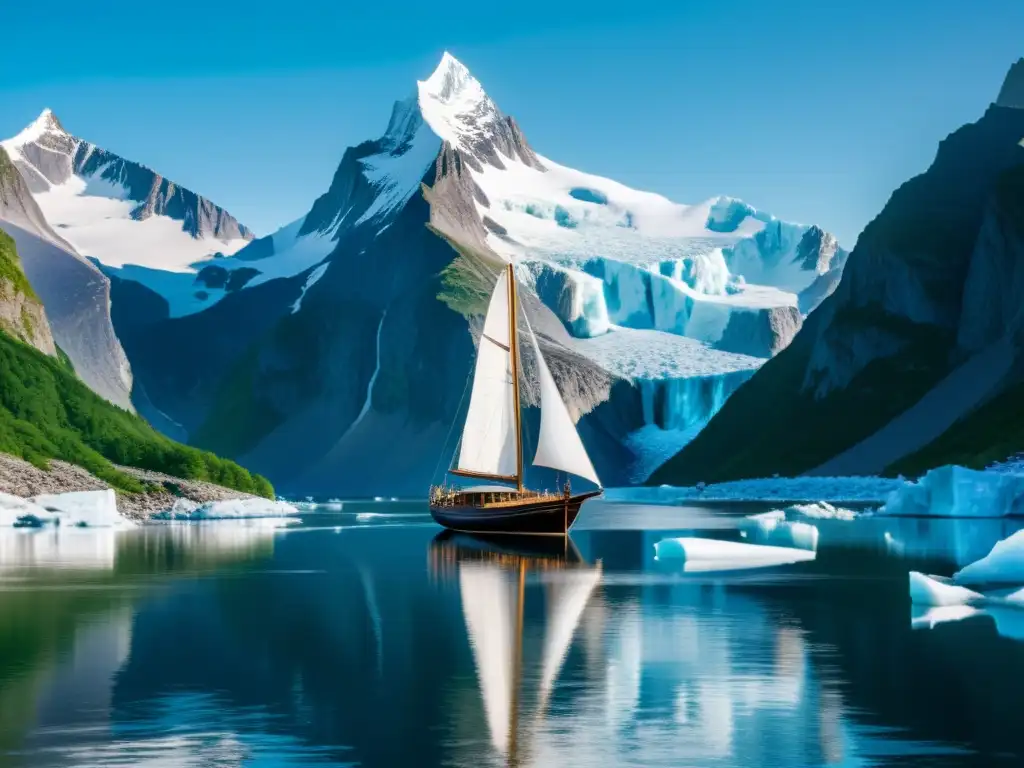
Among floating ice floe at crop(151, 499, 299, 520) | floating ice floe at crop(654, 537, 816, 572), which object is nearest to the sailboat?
floating ice floe at crop(654, 537, 816, 572)

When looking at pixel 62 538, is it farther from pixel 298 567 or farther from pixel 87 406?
pixel 87 406

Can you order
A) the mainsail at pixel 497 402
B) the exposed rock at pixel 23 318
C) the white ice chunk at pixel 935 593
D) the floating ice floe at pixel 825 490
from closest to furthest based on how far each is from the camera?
1. the white ice chunk at pixel 935 593
2. the mainsail at pixel 497 402
3. the exposed rock at pixel 23 318
4. the floating ice floe at pixel 825 490

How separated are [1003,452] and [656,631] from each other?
133486 millimetres

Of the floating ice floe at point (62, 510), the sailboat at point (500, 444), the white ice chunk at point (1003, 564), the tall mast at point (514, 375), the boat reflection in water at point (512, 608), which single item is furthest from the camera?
the floating ice floe at point (62, 510)

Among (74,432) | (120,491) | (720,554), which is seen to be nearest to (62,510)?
(120,491)

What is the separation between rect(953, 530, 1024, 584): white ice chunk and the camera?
5175 centimetres

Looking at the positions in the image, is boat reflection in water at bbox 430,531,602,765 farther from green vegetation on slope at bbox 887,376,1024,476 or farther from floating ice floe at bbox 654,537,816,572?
green vegetation on slope at bbox 887,376,1024,476

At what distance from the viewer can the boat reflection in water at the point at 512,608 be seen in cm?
2758

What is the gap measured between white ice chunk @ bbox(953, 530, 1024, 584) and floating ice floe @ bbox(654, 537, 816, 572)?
14.4 metres

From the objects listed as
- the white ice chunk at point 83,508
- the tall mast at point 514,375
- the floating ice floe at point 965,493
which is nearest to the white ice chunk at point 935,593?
the tall mast at point 514,375

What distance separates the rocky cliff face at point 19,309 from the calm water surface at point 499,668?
106 metres

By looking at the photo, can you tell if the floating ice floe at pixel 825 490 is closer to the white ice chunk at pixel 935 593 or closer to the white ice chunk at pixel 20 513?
the white ice chunk at pixel 20 513

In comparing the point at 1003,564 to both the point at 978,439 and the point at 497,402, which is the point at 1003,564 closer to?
the point at 497,402

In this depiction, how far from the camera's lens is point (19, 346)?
501ft
